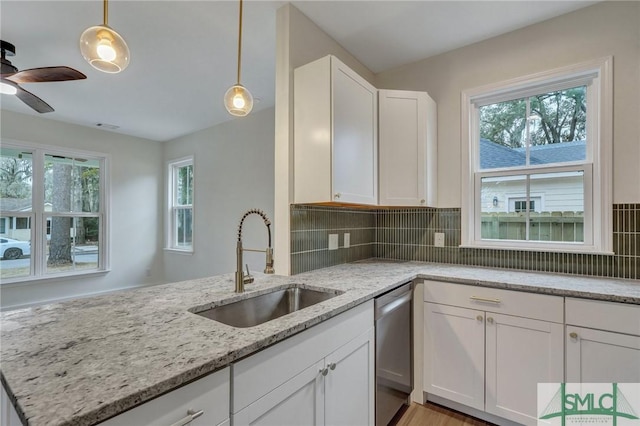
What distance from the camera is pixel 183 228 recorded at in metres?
5.10

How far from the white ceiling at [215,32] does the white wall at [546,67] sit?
86mm

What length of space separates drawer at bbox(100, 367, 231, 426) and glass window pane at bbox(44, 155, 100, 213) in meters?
4.82

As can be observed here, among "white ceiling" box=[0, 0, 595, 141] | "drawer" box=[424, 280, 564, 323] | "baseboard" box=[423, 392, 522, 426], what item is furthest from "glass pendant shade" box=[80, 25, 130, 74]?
"baseboard" box=[423, 392, 522, 426]

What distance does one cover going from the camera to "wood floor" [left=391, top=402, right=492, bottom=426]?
6.03 ft

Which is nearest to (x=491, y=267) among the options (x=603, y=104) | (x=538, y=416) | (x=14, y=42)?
(x=538, y=416)

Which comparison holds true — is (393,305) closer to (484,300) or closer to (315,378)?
(484,300)

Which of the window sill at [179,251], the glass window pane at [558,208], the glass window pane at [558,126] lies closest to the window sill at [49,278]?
the window sill at [179,251]

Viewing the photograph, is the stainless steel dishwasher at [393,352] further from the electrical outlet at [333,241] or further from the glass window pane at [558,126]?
the glass window pane at [558,126]

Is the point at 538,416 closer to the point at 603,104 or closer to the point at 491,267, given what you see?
the point at 491,267

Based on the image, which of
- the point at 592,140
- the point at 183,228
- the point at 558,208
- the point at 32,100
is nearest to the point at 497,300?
the point at 558,208

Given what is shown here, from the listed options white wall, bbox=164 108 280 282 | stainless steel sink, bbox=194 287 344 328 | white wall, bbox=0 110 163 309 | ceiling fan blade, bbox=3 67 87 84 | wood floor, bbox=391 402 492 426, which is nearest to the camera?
stainless steel sink, bbox=194 287 344 328

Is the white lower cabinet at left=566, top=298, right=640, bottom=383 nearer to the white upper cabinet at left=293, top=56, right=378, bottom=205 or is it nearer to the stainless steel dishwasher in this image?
the stainless steel dishwasher

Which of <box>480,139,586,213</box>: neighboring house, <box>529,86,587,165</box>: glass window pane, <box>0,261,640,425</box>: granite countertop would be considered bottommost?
Answer: <box>0,261,640,425</box>: granite countertop

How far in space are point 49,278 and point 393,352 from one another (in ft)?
15.6
